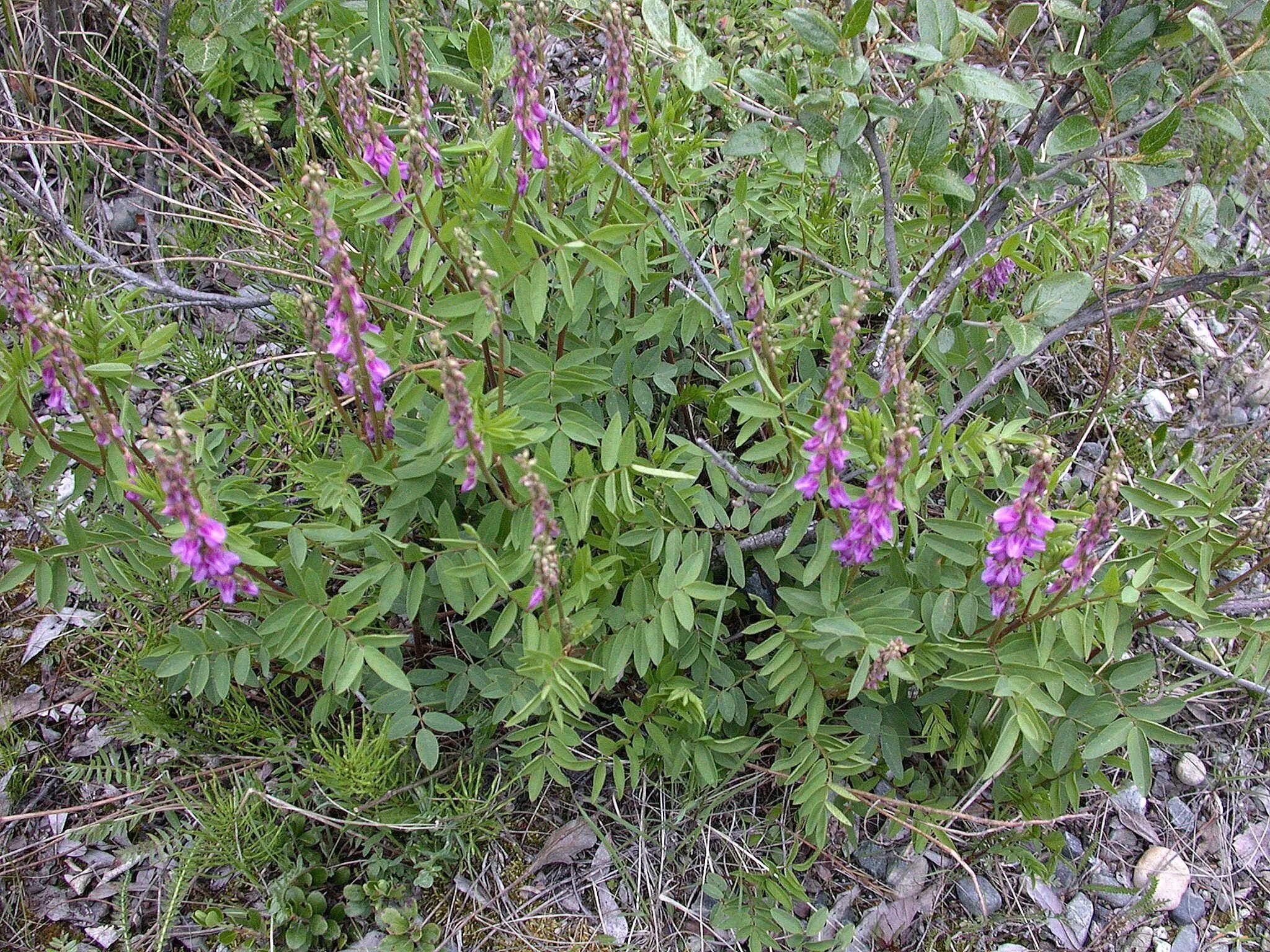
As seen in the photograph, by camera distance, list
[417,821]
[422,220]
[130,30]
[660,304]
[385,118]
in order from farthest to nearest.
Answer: [130,30] < [385,118] < [660,304] < [417,821] < [422,220]

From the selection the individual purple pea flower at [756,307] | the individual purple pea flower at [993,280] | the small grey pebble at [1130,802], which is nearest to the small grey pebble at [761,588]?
the individual purple pea flower at [756,307]

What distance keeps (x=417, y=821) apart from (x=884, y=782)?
1.42 m

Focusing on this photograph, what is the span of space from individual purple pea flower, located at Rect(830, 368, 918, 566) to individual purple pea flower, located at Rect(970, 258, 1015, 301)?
36.9 inches

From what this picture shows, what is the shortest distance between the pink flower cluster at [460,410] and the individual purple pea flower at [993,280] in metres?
1.81

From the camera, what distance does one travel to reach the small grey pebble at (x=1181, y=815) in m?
3.19

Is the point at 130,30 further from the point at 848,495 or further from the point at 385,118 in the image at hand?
the point at 848,495

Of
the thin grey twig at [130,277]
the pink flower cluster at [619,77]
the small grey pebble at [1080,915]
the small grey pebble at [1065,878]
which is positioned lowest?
the small grey pebble at [1080,915]

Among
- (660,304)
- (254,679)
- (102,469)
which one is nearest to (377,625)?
(254,679)

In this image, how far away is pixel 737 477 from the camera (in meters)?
2.76

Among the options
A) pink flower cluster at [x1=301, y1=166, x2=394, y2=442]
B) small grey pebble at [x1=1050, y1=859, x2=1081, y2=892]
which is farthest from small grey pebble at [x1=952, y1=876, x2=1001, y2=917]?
pink flower cluster at [x1=301, y1=166, x2=394, y2=442]

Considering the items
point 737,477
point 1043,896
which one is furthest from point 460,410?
point 1043,896

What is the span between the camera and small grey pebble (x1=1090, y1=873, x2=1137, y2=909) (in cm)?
297

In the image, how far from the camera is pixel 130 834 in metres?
2.99

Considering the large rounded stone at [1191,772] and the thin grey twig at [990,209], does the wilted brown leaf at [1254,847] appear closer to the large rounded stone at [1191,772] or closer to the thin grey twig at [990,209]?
the large rounded stone at [1191,772]
